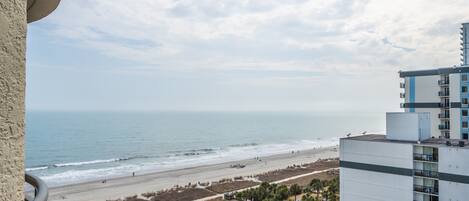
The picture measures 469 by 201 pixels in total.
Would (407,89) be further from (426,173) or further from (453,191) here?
(453,191)

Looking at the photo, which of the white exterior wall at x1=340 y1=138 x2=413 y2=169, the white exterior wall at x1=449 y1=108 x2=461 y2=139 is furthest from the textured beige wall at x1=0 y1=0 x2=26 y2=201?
the white exterior wall at x1=449 y1=108 x2=461 y2=139

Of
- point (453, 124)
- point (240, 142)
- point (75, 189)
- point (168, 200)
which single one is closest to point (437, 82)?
point (453, 124)

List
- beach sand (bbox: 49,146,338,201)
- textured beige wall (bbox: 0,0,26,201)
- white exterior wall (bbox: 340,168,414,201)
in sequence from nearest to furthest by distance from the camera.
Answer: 1. textured beige wall (bbox: 0,0,26,201)
2. white exterior wall (bbox: 340,168,414,201)
3. beach sand (bbox: 49,146,338,201)

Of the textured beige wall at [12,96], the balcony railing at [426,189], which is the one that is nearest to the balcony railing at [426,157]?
the balcony railing at [426,189]

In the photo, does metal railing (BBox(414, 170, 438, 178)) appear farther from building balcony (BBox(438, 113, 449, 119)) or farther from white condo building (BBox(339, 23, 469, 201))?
building balcony (BBox(438, 113, 449, 119))

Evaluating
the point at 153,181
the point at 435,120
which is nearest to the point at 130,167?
the point at 153,181


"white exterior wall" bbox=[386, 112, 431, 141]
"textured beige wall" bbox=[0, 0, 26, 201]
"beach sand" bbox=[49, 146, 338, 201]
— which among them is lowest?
"beach sand" bbox=[49, 146, 338, 201]
